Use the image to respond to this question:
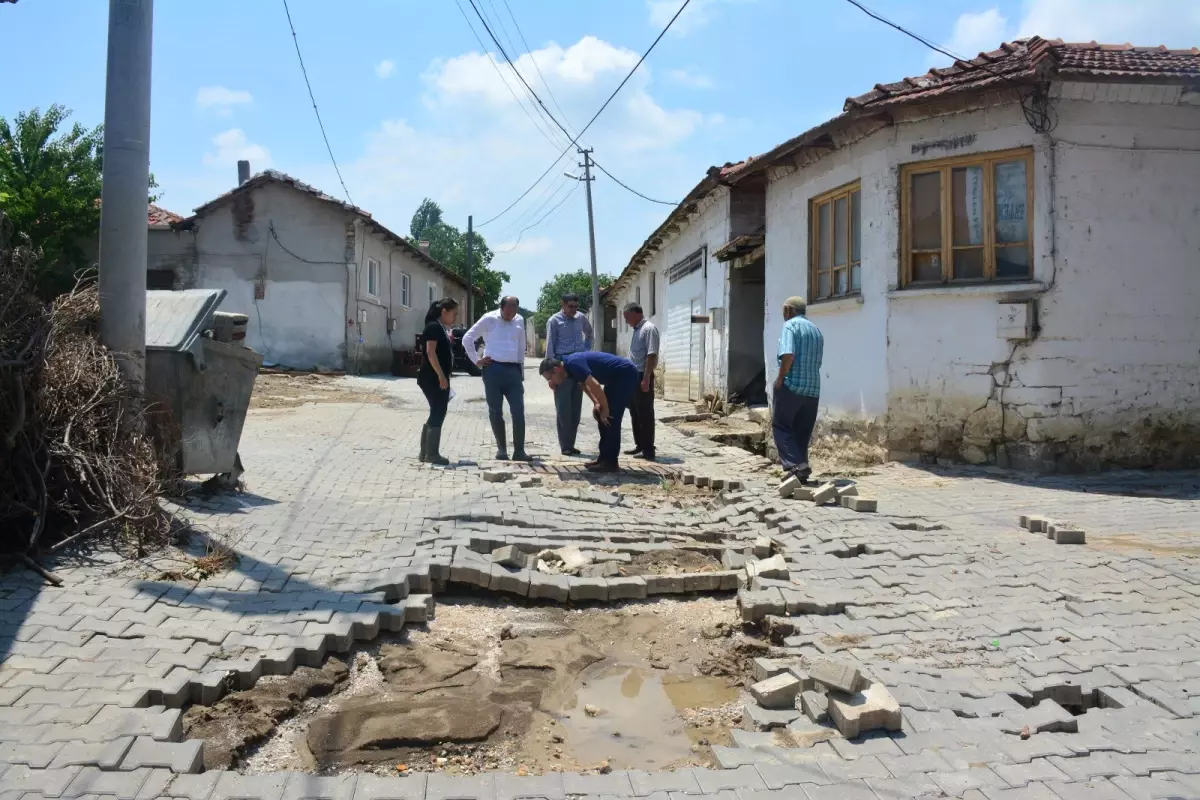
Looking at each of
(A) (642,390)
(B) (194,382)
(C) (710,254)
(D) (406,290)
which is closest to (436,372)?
(A) (642,390)

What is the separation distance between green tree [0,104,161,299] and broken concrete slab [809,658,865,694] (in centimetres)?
2001

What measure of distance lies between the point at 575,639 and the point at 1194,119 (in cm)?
773

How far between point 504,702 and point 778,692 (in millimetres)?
1045

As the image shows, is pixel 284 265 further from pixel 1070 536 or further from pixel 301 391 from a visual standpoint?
pixel 1070 536

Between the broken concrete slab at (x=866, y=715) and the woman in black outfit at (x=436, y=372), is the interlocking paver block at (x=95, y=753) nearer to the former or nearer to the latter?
the broken concrete slab at (x=866, y=715)

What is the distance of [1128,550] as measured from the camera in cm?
519

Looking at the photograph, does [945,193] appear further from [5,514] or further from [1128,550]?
[5,514]

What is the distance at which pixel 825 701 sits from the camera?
3020 millimetres

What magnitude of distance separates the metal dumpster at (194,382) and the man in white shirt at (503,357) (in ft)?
8.71

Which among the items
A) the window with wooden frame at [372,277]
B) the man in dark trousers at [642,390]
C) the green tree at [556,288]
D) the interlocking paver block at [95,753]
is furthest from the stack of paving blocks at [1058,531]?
the green tree at [556,288]

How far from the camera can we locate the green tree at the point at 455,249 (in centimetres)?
5384

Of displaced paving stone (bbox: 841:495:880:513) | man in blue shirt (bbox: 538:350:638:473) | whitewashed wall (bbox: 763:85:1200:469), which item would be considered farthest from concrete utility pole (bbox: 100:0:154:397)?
whitewashed wall (bbox: 763:85:1200:469)

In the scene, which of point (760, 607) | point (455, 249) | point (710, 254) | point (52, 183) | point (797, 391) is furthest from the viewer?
point (455, 249)

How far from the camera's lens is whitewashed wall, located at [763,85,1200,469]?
26.0 ft
